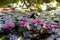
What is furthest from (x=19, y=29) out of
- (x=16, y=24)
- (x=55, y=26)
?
(x=55, y=26)

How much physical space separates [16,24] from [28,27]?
208 mm

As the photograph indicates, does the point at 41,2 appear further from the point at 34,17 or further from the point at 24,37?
the point at 24,37

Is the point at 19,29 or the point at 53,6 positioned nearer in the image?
the point at 19,29

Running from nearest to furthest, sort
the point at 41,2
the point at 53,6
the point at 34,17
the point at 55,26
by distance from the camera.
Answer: the point at 55,26, the point at 34,17, the point at 53,6, the point at 41,2

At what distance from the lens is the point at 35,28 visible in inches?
110

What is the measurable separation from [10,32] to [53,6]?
1.52 m

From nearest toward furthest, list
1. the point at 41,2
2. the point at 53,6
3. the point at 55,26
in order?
the point at 55,26, the point at 53,6, the point at 41,2

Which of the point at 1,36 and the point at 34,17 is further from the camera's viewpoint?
the point at 34,17

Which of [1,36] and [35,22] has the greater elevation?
[35,22]

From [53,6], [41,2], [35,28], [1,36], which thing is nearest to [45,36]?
[35,28]

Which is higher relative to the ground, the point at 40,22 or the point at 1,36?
the point at 40,22

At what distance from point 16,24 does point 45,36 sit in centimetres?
43

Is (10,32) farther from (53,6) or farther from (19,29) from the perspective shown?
(53,6)

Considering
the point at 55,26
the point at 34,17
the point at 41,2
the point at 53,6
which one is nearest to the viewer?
the point at 55,26
